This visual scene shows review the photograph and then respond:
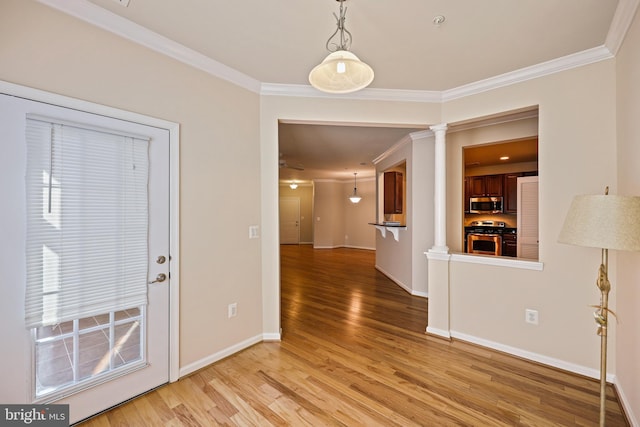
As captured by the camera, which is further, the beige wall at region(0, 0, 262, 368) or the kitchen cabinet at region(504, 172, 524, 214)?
the kitchen cabinet at region(504, 172, 524, 214)

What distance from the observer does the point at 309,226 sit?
11.4m

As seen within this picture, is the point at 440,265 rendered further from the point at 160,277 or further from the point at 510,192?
the point at 510,192

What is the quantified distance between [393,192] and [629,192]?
3885 mm

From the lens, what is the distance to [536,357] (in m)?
2.49

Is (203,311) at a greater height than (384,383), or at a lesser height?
greater

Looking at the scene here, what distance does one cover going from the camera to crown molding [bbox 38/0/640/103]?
174cm

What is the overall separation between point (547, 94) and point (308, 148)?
12.0 feet

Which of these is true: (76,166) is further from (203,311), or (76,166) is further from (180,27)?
(203,311)

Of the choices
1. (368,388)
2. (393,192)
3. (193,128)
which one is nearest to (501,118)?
(393,192)

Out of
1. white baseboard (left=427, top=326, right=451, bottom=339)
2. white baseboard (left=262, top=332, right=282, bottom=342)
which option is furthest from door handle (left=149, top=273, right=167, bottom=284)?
white baseboard (left=427, top=326, right=451, bottom=339)

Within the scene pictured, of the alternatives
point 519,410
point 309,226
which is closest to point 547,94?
Answer: point 519,410

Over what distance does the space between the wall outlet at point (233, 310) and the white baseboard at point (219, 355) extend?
11.6 inches

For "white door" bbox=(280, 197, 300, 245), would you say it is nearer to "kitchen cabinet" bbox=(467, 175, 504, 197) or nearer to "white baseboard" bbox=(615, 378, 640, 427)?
"kitchen cabinet" bbox=(467, 175, 504, 197)

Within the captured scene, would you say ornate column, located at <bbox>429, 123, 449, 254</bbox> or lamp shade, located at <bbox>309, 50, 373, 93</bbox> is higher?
lamp shade, located at <bbox>309, 50, 373, 93</bbox>
